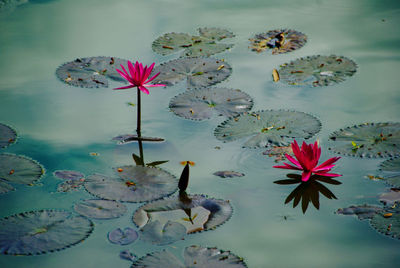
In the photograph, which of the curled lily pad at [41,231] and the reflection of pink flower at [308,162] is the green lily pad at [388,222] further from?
the curled lily pad at [41,231]

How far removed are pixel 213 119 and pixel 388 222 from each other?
45.4 inches

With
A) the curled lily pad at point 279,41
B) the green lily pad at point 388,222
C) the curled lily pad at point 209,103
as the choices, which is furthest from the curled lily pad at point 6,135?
the green lily pad at point 388,222

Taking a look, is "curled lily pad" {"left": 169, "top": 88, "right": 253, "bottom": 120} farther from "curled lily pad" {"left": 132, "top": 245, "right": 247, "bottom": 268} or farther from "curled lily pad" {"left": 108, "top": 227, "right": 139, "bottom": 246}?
"curled lily pad" {"left": 132, "top": 245, "right": 247, "bottom": 268}

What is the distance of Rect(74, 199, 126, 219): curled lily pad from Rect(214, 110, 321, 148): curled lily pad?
2.42 feet

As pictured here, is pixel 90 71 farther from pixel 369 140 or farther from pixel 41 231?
pixel 369 140

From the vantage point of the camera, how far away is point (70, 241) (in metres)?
2.30

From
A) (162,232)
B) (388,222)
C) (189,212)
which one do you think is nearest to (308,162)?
(388,222)

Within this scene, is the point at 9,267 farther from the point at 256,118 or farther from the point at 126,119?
the point at 256,118

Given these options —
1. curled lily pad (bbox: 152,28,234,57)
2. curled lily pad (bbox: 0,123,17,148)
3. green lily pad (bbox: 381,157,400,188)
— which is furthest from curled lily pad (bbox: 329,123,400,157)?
curled lily pad (bbox: 0,123,17,148)

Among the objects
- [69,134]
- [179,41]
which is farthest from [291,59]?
[69,134]

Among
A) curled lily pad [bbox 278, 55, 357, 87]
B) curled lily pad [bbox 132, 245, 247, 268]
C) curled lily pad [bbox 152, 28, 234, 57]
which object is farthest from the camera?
curled lily pad [bbox 152, 28, 234, 57]

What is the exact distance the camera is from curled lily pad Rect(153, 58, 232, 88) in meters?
3.51

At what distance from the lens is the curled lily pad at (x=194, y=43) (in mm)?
3869

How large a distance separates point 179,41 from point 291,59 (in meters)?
0.79
